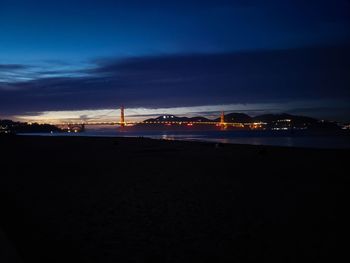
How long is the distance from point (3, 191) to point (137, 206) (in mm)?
3652

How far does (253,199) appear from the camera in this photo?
737cm

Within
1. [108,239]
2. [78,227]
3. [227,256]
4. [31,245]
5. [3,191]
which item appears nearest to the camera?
[227,256]

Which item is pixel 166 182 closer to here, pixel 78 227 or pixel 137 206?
pixel 137 206

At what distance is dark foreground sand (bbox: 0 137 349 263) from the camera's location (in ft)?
14.7

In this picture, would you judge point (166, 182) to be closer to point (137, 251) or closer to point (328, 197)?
point (328, 197)

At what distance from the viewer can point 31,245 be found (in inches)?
184

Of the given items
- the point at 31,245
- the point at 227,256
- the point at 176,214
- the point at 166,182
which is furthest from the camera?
the point at 166,182

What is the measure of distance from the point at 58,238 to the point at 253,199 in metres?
3.89

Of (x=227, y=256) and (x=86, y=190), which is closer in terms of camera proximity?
(x=227, y=256)

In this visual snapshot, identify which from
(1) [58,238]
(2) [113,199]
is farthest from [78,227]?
(2) [113,199]

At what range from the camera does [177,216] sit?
612 centimetres

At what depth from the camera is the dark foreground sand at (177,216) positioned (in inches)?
176

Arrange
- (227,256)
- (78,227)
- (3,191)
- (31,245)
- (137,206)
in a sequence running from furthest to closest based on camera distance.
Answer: (3,191) < (137,206) < (78,227) < (31,245) < (227,256)

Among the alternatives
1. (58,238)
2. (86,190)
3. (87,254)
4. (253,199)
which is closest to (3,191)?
(86,190)
